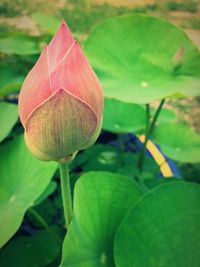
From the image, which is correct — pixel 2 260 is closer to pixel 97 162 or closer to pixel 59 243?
pixel 59 243

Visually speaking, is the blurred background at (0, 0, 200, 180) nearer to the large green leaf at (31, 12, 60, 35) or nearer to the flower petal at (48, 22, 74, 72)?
the large green leaf at (31, 12, 60, 35)

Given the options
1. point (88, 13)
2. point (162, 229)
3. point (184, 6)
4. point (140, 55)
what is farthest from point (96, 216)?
point (184, 6)

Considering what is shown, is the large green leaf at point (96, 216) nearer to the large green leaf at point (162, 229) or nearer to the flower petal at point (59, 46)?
the large green leaf at point (162, 229)

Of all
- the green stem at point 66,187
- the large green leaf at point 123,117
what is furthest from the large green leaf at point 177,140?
the green stem at point 66,187

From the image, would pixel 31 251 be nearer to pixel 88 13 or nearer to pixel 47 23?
pixel 47 23

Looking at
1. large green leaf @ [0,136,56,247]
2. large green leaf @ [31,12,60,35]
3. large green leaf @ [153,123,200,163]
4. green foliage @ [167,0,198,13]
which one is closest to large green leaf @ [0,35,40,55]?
large green leaf @ [31,12,60,35]

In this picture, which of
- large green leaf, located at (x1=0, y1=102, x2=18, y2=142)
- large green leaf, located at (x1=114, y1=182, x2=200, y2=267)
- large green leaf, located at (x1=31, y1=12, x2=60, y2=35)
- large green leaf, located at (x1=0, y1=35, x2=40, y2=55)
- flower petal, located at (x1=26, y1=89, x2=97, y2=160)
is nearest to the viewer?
flower petal, located at (x1=26, y1=89, x2=97, y2=160)

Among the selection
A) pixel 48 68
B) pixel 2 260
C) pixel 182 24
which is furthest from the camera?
pixel 182 24

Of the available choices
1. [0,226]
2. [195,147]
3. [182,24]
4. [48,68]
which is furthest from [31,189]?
[182,24]
